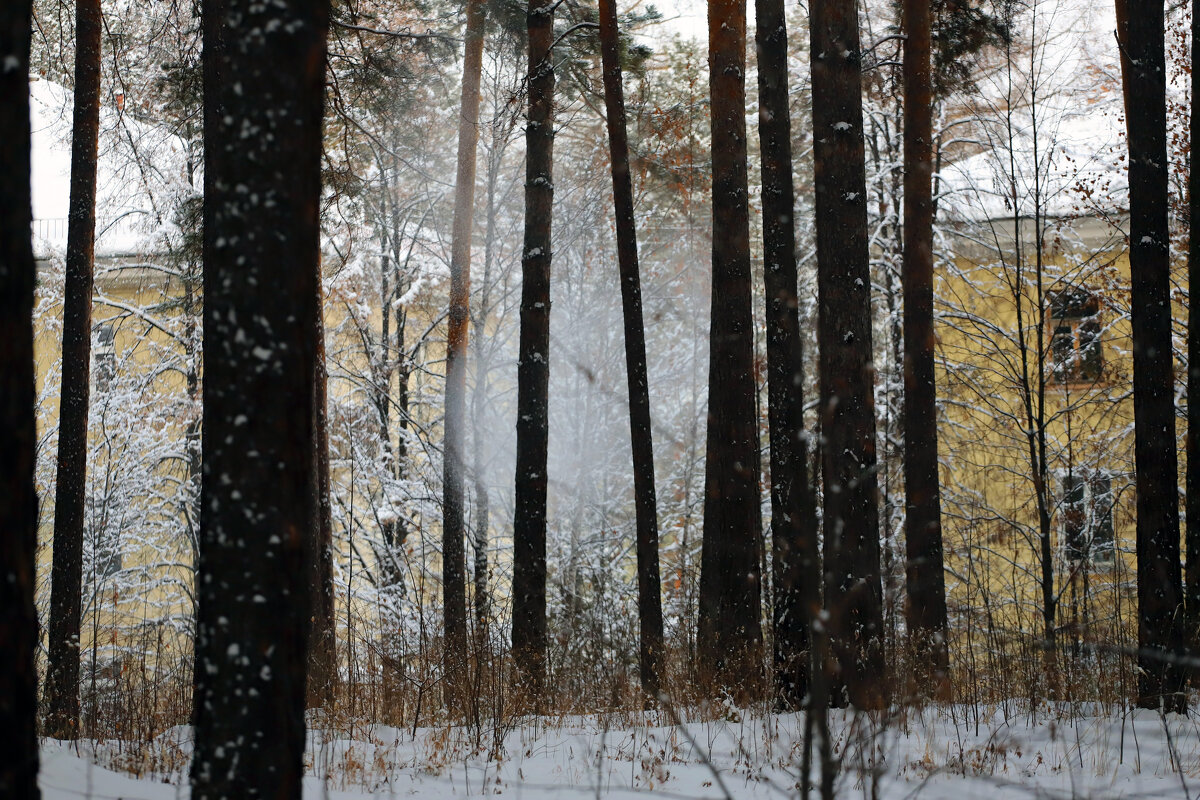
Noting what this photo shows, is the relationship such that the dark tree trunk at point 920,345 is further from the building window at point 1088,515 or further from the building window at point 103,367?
the building window at point 103,367

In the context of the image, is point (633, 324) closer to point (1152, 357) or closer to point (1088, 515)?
point (1152, 357)

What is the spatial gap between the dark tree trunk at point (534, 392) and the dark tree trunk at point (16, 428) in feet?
22.4

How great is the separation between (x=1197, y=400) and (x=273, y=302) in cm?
669

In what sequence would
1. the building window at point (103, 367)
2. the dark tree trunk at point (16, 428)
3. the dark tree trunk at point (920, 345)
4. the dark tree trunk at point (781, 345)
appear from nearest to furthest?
1. the dark tree trunk at point (16, 428)
2. the dark tree trunk at point (781, 345)
3. the dark tree trunk at point (920, 345)
4. the building window at point (103, 367)

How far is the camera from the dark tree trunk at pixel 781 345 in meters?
7.55

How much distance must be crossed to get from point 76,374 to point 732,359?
6047 mm

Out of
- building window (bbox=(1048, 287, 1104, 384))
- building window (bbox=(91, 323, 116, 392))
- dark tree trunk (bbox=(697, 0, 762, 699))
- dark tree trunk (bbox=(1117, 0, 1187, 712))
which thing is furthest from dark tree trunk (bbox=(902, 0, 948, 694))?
building window (bbox=(91, 323, 116, 392))

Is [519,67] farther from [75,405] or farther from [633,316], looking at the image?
[75,405]

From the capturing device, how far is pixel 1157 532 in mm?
6902

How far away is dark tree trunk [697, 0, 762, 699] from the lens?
8492 mm

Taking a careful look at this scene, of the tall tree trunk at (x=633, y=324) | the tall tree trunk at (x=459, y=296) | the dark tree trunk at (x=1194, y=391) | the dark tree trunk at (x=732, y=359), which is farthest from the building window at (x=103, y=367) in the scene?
the dark tree trunk at (x=1194, y=391)

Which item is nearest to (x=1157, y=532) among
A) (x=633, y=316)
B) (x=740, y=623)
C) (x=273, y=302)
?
(x=740, y=623)

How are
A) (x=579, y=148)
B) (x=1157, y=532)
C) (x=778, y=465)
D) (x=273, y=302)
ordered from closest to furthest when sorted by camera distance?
(x=273, y=302), (x=1157, y=532), (x=778, y=465), (x=579, y=148)

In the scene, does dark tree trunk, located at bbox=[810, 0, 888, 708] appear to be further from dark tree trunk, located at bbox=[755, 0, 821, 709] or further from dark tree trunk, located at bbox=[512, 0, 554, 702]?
dark tree trunk, located at bbox=[512, 0, 554, 702]
